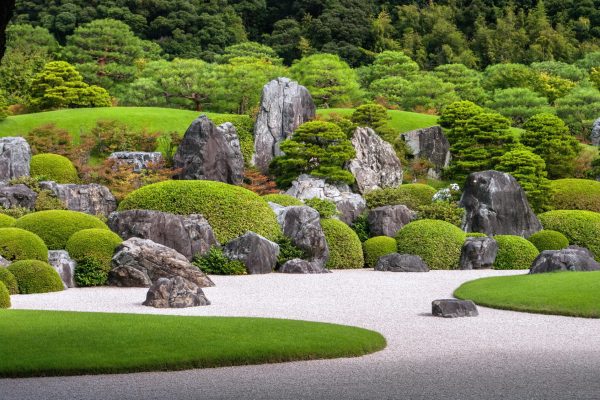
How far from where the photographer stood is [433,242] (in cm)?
2236

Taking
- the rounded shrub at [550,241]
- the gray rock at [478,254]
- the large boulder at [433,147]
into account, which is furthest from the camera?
the large boulder at [433,147]

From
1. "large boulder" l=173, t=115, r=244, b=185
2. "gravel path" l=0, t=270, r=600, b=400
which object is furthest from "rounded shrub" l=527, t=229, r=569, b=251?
"large boulder" l=173, t=115, r=244, b=185

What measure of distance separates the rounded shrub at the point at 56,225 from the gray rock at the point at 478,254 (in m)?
10.2

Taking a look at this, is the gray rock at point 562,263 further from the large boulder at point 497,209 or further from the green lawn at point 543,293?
the large boulder at point 497,209

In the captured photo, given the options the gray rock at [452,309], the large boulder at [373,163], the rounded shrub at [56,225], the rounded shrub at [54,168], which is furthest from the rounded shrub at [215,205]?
the large boulder at [373,163]

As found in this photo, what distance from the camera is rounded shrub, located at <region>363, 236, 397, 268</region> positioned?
2302 centimetres

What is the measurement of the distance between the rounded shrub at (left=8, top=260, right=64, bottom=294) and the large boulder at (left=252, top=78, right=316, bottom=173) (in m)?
18.4

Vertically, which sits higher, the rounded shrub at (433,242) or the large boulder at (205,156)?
the large boulder at (205,156)

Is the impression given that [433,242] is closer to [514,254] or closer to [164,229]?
[514,254]

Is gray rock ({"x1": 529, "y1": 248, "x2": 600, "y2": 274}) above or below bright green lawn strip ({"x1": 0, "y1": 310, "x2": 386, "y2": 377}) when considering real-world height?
below

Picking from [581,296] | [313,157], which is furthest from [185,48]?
[581,296]

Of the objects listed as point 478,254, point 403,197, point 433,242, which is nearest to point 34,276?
point 433,242

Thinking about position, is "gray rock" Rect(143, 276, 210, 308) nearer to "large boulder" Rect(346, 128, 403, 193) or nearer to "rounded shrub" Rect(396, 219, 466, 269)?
"rounded shrub" Rect(396, 219, 466, 269)

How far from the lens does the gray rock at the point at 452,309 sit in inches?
480
